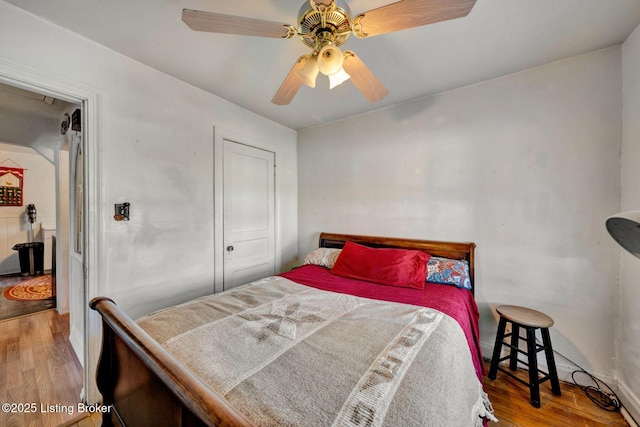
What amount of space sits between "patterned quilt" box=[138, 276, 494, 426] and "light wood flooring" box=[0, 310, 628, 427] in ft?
2.55

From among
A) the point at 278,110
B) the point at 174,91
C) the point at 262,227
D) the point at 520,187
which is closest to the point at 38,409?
the point at 262,227

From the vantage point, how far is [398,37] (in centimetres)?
162

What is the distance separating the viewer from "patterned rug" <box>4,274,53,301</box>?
3.56 meters

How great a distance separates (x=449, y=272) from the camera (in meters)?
2.11

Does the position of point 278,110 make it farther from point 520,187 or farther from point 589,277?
point 589,277

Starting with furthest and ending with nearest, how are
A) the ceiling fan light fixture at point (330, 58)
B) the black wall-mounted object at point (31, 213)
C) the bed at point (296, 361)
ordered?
the black wall-mounted object at point (31, 213), the ceiling fan light fixture at point (330, 58), the bed at point (296, 361)

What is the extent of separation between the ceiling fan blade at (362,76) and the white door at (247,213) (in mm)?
1597

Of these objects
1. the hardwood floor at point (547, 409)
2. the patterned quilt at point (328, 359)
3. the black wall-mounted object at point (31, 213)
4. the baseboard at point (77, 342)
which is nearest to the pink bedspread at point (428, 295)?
the patterned quilt at point (328, 359)

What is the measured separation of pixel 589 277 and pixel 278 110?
315 cm

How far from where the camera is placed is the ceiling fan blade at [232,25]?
41.3 inches

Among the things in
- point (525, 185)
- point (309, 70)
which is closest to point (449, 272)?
point (525, 185)

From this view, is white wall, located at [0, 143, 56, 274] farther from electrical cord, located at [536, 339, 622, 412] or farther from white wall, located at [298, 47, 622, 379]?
electrical cord, located at [536, 339, 622, 412]

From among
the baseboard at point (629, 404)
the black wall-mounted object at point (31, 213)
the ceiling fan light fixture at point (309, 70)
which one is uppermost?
the ceiling fan light fixture at point (309, 70)

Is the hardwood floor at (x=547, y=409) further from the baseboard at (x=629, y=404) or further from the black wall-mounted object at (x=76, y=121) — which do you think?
the black wall-mounted object at (x=76, y=121)
